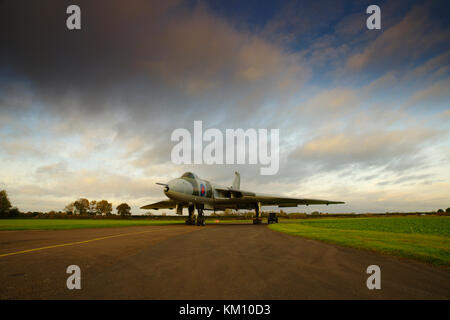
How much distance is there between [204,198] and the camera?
82.6ft

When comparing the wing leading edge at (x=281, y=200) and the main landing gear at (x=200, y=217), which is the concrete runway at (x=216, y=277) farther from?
the wing leading edge at (x=281, y=200)

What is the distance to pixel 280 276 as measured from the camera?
15.4 ft

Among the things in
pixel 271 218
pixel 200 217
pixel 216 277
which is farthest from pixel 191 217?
pixel 216 277

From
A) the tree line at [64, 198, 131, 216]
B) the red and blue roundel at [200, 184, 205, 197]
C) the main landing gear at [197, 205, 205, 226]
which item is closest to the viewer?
the red and blue roundel at [200, 184, 205, 197]

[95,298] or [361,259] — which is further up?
[95,298]

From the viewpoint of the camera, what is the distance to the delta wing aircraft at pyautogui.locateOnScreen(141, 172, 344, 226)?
2148cm

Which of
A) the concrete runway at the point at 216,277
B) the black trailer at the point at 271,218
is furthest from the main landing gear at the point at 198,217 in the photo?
the concrete runway at the point at 216,277

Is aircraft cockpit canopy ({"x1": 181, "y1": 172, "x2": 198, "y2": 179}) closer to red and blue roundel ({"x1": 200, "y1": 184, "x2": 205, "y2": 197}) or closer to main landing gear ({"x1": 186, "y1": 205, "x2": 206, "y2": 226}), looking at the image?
red and blue roundel ({"x1": 200, "y1": 184, "x2": 205, "y2": 197})

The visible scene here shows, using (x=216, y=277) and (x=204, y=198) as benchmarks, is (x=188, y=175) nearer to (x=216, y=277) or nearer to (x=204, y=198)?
(x=204, y=198)

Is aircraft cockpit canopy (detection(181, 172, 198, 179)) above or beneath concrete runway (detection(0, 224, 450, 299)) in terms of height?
above

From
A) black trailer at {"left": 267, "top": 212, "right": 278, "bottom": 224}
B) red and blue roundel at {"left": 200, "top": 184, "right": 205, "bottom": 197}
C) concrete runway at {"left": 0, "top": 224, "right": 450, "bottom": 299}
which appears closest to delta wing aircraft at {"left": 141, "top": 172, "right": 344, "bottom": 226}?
red and blue roundel at {"left": 200, "top": 184, "right": 205, "bottom": 197}
